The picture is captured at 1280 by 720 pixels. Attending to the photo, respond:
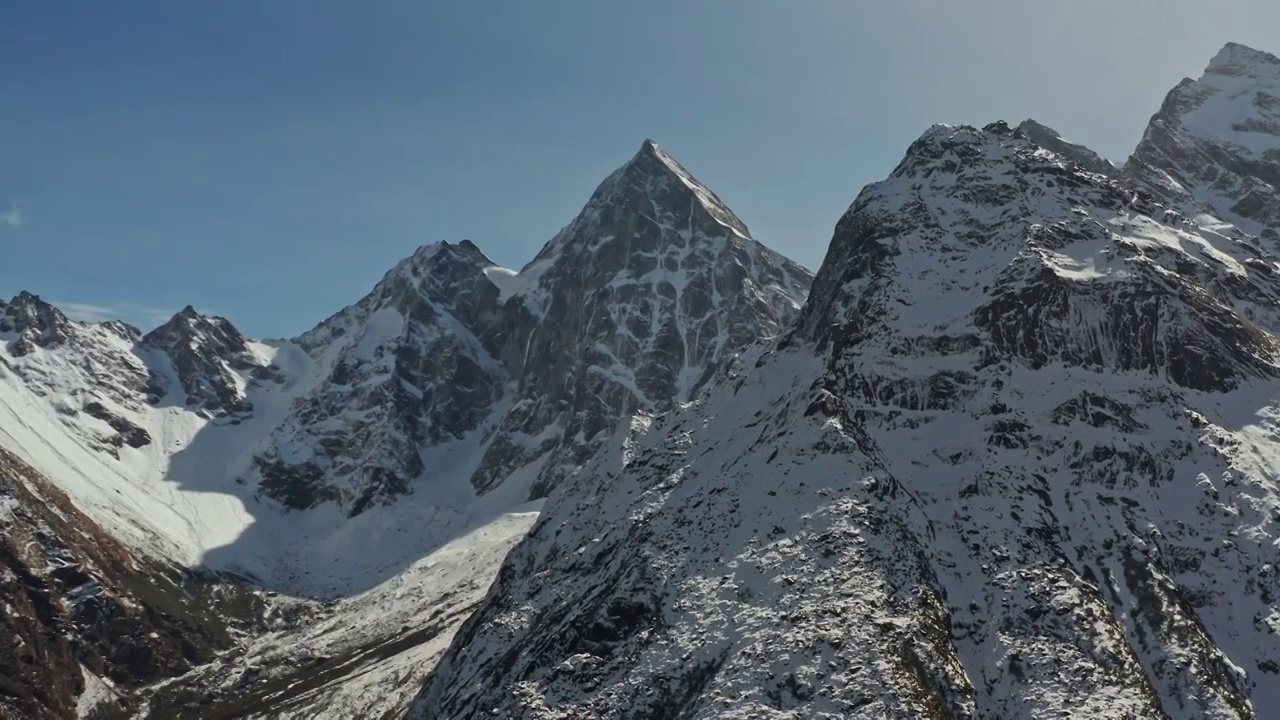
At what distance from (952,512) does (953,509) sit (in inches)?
16.3

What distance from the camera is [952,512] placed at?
87.5 m

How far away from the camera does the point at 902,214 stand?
5044 inches

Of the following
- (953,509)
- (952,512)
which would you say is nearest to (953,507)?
(953,509)

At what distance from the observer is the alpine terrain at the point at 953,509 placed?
236ft

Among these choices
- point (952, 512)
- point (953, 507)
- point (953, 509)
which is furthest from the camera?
point (953, 507)

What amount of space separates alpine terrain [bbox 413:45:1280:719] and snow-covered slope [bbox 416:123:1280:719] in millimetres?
255

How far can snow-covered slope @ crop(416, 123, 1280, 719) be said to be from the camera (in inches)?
2835

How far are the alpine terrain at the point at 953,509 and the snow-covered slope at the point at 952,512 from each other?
255 millimetres

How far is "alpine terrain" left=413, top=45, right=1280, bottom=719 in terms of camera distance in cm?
7200

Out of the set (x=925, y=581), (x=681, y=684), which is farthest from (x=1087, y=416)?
(x=681, y=684)

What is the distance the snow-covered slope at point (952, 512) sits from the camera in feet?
236

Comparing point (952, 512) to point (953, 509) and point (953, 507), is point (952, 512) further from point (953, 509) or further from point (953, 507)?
point (953, 507)

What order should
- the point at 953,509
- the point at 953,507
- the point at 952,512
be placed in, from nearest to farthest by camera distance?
the point at 952,512, the point at 953,509, the point at 953,507

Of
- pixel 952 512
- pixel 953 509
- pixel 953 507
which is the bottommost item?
pixel 952 512
